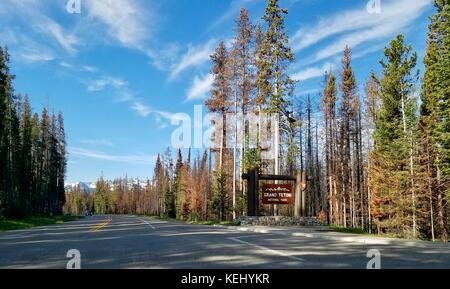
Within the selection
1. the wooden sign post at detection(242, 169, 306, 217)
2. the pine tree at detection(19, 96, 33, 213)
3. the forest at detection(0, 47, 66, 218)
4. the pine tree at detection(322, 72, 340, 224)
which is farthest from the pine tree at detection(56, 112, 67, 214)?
the wooden sign post at detection(242, 169, 306, 217)

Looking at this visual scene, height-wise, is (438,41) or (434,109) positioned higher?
(438,41)

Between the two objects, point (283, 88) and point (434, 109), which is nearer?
point (434, 109)

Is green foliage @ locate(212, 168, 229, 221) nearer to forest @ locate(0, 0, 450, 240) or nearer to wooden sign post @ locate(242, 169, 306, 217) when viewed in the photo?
forest @ locate(0, 0, 450, 240)

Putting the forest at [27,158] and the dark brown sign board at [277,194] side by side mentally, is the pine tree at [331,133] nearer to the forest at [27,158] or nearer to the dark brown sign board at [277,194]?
the dark brown sign board at [277,194]

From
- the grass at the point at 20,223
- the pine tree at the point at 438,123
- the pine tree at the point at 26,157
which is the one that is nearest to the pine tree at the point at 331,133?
the pine tree at the point at 438,123

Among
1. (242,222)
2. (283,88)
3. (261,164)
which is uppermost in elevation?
(283,88)

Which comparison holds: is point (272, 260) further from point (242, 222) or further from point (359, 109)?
point (359, 109)

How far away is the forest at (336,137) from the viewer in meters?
32.3

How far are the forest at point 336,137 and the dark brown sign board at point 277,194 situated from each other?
245cm
